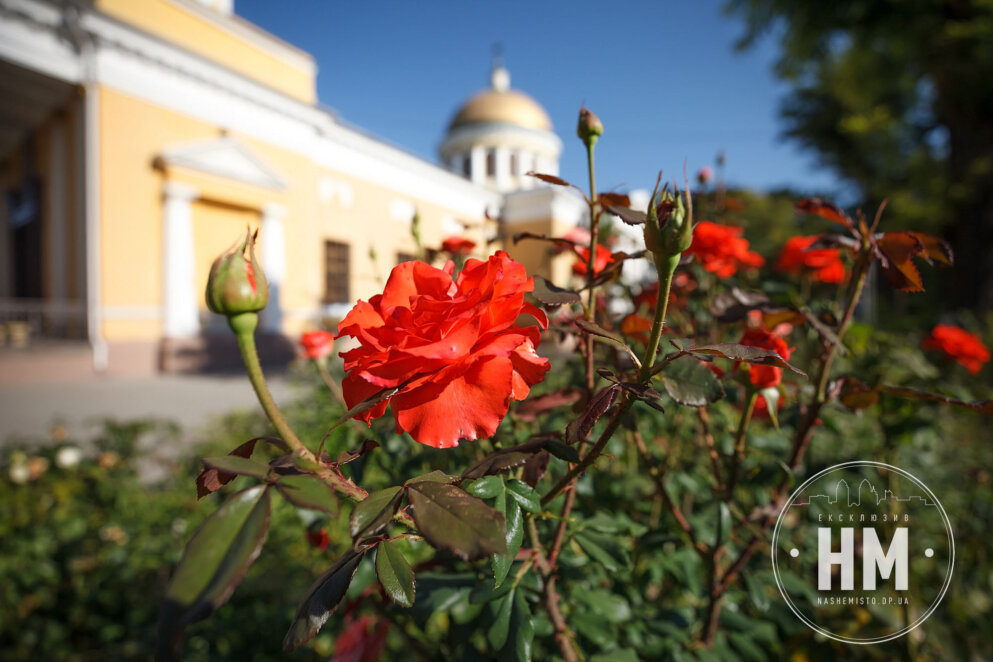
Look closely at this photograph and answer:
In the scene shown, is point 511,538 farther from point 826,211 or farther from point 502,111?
point 502,111

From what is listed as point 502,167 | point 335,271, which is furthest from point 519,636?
point 502,167

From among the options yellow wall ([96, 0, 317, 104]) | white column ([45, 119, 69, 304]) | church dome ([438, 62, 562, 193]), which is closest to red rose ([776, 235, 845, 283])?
yellow wall ([96, 0, 317, 104])

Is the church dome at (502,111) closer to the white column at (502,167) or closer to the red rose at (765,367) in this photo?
the white column at (502,167)

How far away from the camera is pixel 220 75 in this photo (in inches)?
224

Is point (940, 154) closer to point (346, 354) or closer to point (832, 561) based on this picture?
point (832, 561)

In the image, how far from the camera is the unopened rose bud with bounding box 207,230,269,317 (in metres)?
0.25

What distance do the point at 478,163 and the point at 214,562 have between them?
1440cm

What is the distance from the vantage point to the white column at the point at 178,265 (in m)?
5.21

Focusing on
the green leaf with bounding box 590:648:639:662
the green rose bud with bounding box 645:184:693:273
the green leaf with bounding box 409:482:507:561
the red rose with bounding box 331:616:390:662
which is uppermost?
the green rose bud with bounding box 645:184:693:273

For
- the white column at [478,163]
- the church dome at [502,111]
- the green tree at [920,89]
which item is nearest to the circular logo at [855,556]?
the green tree at [920,89]

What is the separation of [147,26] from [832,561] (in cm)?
691

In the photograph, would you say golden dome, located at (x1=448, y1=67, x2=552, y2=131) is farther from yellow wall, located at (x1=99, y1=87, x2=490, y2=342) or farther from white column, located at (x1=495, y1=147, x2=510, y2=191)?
yellow wall, located at (x1=99, y1=87, x2=490, y2=342)

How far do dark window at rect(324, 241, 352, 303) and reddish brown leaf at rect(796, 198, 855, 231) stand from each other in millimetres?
7034

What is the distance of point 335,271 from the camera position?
737 centimetres
